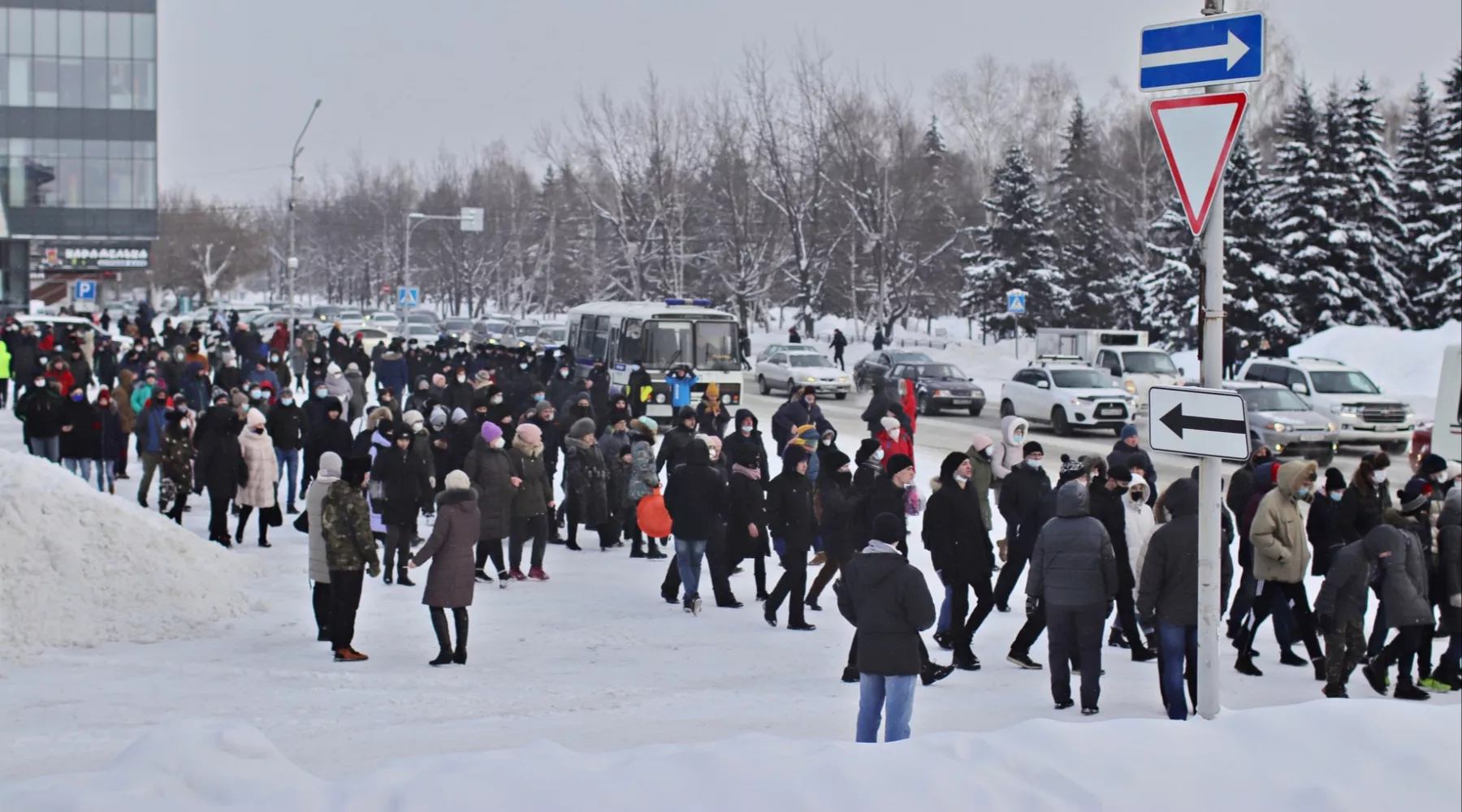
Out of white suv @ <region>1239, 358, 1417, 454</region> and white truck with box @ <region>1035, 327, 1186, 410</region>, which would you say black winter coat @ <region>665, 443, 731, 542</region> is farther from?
white truck with box @ <region>1035, 327, 1186, 410</region>

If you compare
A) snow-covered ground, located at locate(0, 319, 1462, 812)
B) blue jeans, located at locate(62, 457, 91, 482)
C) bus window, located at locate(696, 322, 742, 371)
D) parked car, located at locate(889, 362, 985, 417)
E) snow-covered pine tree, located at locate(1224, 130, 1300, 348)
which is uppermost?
snow-covered pine tree, located at locate(1224, 130, 1300, 348)

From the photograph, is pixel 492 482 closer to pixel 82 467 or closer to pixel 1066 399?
pixel 82 467

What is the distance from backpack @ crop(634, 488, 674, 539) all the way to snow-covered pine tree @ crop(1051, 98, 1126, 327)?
51.2 m

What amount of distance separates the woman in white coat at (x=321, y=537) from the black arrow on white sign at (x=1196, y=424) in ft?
21.9

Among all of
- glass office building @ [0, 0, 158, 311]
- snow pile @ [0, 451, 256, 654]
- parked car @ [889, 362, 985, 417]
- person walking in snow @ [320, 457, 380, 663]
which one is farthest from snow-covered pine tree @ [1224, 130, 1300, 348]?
glass office building @ [0, 0, 158, 311]

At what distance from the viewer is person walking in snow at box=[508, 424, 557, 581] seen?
46.5ft

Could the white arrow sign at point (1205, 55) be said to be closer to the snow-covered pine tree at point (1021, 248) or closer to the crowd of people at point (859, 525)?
the crowd of people at point (859, 525)

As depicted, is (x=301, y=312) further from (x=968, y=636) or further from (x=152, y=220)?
(x=968, y=636)

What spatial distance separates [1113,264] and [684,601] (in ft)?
195

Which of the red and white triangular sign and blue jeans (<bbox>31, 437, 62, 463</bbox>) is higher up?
the red and white triangular sign

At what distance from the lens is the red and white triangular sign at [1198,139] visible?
24.3 feet

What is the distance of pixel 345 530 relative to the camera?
36.8ft

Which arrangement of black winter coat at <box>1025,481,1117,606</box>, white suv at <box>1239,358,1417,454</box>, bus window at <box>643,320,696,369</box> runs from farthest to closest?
bus window at <box>643,320,696,369</box> < white suv at <box>1239,358,1417,454</box> < black winter coat at <box>1025,481,1117,606</box>

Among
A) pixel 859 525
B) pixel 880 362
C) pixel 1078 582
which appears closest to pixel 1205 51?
pixel 1078 582
